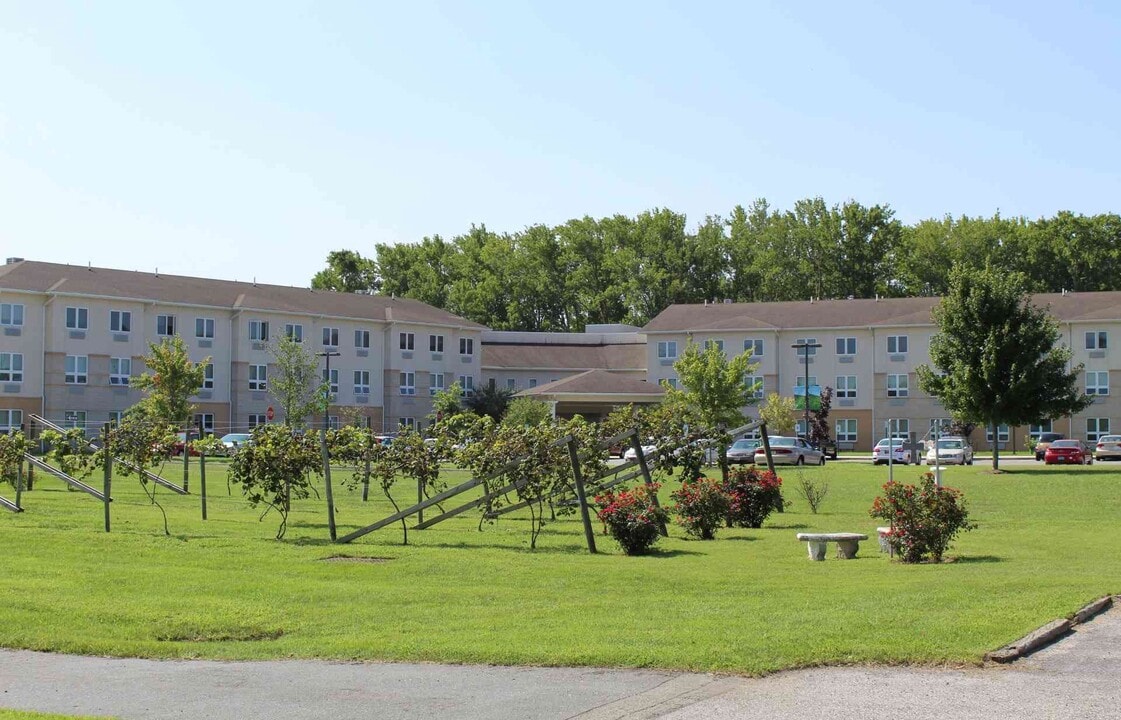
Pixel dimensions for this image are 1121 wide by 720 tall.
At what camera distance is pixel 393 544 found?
21.8 metres

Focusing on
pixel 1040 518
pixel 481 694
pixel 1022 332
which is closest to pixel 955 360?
pixel 1022 332

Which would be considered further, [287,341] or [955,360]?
[287,341]

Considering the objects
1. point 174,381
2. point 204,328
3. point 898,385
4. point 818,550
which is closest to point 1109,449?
point 898,385

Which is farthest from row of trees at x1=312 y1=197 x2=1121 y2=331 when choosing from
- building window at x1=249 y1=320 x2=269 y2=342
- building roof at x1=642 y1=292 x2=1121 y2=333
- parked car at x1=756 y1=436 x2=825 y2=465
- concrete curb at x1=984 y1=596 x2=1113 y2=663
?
concrete curb at x1=984 y1=596 x2=1113 y2=663

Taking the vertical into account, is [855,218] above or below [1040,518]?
above

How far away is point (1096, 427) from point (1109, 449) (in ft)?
71.7

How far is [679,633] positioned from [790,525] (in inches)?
608

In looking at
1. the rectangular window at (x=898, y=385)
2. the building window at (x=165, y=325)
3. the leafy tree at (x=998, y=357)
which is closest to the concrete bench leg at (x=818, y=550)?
the leafy tree at (x=998, y=357)

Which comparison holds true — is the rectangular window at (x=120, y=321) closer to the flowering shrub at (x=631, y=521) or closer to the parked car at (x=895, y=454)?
the parked car at (x=895, y=454)

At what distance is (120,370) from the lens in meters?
78.6

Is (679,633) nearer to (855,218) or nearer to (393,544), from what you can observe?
(393,544)

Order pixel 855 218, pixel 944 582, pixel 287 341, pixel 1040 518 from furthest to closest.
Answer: pixel 855 218
pixel 287 341
pixel 1040 518
pixel 944 582

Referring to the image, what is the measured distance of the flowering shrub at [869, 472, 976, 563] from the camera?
18.3 m

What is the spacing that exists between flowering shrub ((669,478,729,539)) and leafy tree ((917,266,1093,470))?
29.7 meters
